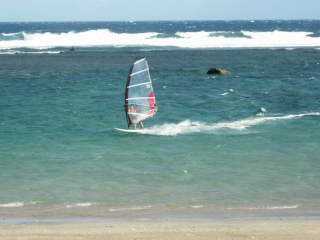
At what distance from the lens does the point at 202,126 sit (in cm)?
2825

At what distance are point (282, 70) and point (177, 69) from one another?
23.5 ft

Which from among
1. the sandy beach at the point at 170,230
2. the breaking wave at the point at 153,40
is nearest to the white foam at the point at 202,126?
the sandy beach at the point at 170,230

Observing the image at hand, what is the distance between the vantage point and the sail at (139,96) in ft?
88.8

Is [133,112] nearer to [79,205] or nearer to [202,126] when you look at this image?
[202,126]

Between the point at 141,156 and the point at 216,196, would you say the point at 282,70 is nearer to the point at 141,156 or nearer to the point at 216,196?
the point at 141,156

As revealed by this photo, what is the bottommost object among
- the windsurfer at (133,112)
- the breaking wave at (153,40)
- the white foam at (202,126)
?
the breaking wave at (153,40)

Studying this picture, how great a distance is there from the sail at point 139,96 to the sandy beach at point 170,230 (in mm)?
12031

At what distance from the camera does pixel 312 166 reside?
69.4 feet

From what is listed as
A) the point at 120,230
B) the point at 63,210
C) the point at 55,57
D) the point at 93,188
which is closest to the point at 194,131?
the point at 93,188

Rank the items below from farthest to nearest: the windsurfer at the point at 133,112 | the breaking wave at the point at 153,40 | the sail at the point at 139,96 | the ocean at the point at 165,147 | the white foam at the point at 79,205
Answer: the breaking wave at the point at 153,40, the windsurfer at the point at 133,112, the sail at the point at 139,96, the ocean at the point at 165,147, the white foam at the point at 79,205

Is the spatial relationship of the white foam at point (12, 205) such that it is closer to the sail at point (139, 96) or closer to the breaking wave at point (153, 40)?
the sail at point (139, 96)

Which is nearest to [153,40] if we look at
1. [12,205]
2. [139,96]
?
[139,96]

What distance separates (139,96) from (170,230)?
13503 millimetres

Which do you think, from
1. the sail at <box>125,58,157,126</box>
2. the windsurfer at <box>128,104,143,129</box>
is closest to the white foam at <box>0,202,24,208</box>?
the sail at <box>125,58,157,126</box>
